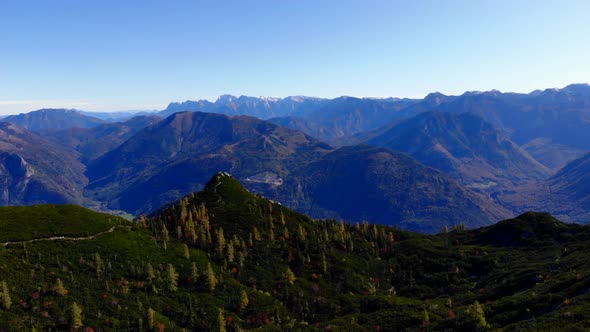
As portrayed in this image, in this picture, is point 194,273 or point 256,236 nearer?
point 194,273

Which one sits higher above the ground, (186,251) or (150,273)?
(186,251)

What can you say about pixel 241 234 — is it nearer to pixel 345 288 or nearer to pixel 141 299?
pixel 345 288

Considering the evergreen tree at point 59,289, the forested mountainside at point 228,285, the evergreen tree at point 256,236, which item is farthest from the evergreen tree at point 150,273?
the evergreen tree at point 256,236

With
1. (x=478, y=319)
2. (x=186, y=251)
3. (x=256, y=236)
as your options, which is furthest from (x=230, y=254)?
(x=478, y=319)

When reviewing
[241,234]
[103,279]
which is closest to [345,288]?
[241,234]

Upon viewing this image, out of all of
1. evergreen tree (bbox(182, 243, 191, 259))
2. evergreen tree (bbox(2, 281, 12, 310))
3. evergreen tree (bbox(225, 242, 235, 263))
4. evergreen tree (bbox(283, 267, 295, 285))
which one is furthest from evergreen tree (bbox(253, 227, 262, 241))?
evergreen tree (bbox(2, 281, 12, 310))

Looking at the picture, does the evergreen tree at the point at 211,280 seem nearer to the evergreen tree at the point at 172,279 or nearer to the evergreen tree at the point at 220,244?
the evergreen tree at the point at 172,279

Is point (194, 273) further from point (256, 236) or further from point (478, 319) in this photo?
point (478, 319)

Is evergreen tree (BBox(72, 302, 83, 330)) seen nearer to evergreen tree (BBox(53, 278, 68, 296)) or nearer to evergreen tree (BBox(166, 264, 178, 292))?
evergreen tree (BBox(53, 278, 68, 296))

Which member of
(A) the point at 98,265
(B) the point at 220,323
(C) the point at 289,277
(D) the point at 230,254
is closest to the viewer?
(B) the point at 220,323
